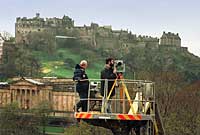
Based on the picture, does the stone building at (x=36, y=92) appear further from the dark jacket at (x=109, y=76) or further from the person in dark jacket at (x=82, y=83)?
the dark jacket at (x=109, y=76)

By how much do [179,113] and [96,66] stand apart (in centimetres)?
10404

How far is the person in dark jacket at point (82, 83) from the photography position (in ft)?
53.2

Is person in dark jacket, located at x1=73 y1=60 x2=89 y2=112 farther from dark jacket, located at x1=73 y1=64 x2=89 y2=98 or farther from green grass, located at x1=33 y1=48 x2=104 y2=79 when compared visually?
green grass, located at x1=33 y1=48 x2=104 y2=79

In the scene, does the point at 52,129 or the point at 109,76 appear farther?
the point at 52,129

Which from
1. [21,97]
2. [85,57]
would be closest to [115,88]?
[21,97]

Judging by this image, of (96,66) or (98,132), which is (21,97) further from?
(98,132)

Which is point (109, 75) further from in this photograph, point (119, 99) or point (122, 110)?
point (122, 110)

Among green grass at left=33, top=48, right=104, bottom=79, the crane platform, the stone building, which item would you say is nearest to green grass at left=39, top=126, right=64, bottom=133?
the stone building

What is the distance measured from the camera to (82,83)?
53.7 ft

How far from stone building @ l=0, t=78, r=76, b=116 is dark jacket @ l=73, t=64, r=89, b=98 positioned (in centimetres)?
10411

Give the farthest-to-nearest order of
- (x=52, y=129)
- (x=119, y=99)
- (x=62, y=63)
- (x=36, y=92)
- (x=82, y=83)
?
1. (x=62, y=63)
2. (x=36, y=92)
3. (x=52, y=129)
4. (x=82, y=83)
5. (x=119, y=99)

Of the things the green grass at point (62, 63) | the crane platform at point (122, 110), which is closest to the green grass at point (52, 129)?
the green grass at point (62, 63)

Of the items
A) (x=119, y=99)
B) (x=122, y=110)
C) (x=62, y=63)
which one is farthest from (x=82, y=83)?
(x=62, y=63)

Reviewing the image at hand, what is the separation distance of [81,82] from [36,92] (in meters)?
110
